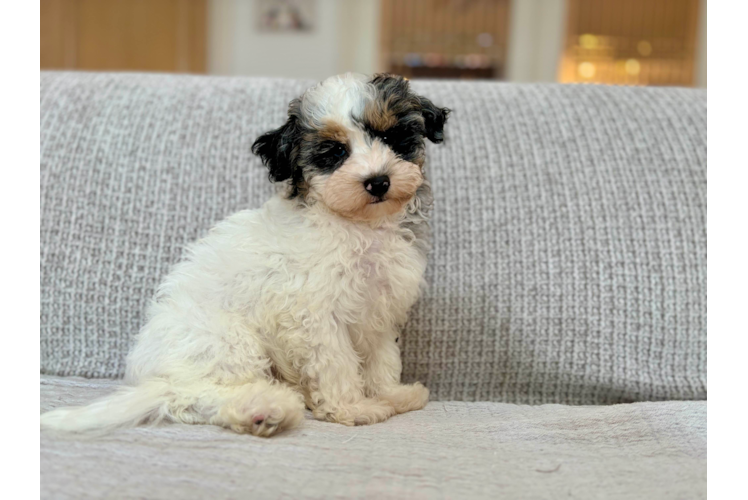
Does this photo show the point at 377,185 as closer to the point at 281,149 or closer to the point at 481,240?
the point at 281,149

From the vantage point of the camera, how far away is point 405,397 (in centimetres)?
153

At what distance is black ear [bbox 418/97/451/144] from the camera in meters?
1.37

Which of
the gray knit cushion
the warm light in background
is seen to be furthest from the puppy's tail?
the warm light in background

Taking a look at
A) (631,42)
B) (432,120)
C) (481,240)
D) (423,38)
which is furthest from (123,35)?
(631,42)

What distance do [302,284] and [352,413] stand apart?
32cm

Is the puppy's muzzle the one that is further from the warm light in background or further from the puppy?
the warm light in background

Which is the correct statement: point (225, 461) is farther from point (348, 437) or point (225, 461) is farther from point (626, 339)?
point (626, 339)

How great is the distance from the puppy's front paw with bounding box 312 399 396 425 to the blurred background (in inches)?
145

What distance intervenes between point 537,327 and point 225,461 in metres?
1.02

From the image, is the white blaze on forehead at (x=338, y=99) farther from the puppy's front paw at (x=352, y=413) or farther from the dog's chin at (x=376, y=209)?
the puppy's front paw at (x=352, y=413)

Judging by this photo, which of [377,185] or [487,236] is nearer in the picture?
[377,185]
